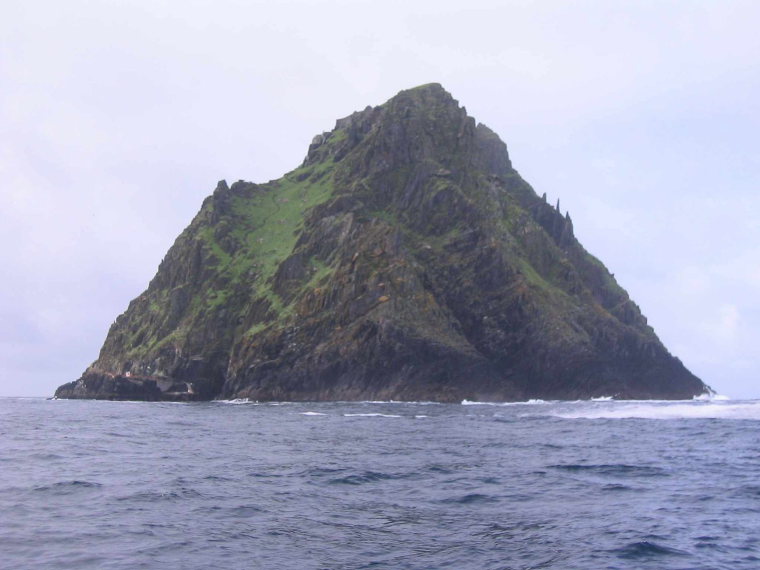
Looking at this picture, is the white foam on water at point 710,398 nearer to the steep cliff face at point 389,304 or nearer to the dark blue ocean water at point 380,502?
the steep cliff face at point 389,304

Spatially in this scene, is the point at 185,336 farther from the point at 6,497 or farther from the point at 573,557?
the point at 573,557

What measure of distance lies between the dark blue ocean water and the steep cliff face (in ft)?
275

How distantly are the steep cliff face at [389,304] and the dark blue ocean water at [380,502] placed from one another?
83890 millimetres

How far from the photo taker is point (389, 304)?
137 m

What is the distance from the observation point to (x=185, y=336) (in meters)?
152

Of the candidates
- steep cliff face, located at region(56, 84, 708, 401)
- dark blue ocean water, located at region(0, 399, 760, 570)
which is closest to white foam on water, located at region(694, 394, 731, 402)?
steep cliff face, located at region(56, 84, 708, 401)

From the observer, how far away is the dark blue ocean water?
20.8m

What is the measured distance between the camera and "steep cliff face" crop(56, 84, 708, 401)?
13575 centimetres

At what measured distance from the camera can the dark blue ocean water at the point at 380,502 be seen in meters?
20.8

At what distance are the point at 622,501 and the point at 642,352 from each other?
14087 centimetres

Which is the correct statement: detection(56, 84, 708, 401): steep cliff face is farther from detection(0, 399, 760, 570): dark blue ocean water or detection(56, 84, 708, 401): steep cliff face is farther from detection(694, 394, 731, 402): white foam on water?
detection(0, 399, 760, 570): dark blue ocean water

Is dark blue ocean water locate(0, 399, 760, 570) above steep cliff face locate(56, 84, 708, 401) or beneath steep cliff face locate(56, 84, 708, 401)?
beneath

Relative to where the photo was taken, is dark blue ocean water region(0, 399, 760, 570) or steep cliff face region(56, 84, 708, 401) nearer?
dark blue ocean water region(0, 399, 760, 570)

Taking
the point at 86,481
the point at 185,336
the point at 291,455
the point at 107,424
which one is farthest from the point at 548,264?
the point at 86,481
